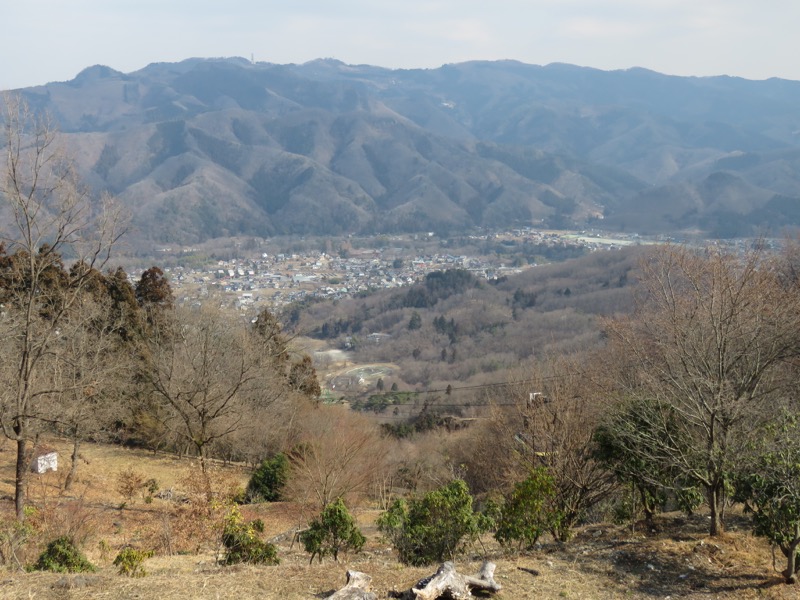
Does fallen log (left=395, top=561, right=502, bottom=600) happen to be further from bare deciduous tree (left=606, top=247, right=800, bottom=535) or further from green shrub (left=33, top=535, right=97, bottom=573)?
green shrub (left=33, top=535, right=97, bottom=573)

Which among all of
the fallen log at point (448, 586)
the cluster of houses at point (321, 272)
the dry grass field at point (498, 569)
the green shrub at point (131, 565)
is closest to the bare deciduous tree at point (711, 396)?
the dry grass field at point (498, 569)

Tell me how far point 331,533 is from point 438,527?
1339 millimetres

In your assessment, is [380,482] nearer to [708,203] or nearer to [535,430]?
[535,430]

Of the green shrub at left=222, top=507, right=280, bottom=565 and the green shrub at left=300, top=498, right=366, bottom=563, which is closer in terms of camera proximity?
the green shrub at left=222, top=507, right=280, bottom=565

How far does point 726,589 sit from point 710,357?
2941 millimetres

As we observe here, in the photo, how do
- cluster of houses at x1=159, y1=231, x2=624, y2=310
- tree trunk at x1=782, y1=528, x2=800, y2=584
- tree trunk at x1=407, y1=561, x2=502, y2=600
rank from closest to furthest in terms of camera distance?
tree trunk at x1=407, y1=561, x2=502, y2=600 → tree trunk at x1=782, y1=528, x2=800, y2=584 → cluster of houses at x1=159, y1=231, x2=624, y2=310

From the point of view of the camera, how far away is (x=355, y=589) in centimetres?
615

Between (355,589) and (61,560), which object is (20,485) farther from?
(355,589)

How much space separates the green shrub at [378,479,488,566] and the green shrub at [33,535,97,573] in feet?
12.0

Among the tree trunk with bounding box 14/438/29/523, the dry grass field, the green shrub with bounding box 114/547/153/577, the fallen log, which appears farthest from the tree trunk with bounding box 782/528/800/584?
the tree trunk with bounding box 14/438/29/523

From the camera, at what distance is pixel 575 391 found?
13008mm

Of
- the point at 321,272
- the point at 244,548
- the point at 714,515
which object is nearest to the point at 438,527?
the point at 244,548

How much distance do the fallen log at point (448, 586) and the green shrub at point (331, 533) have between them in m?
1.83

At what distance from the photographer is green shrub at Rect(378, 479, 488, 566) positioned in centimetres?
805
